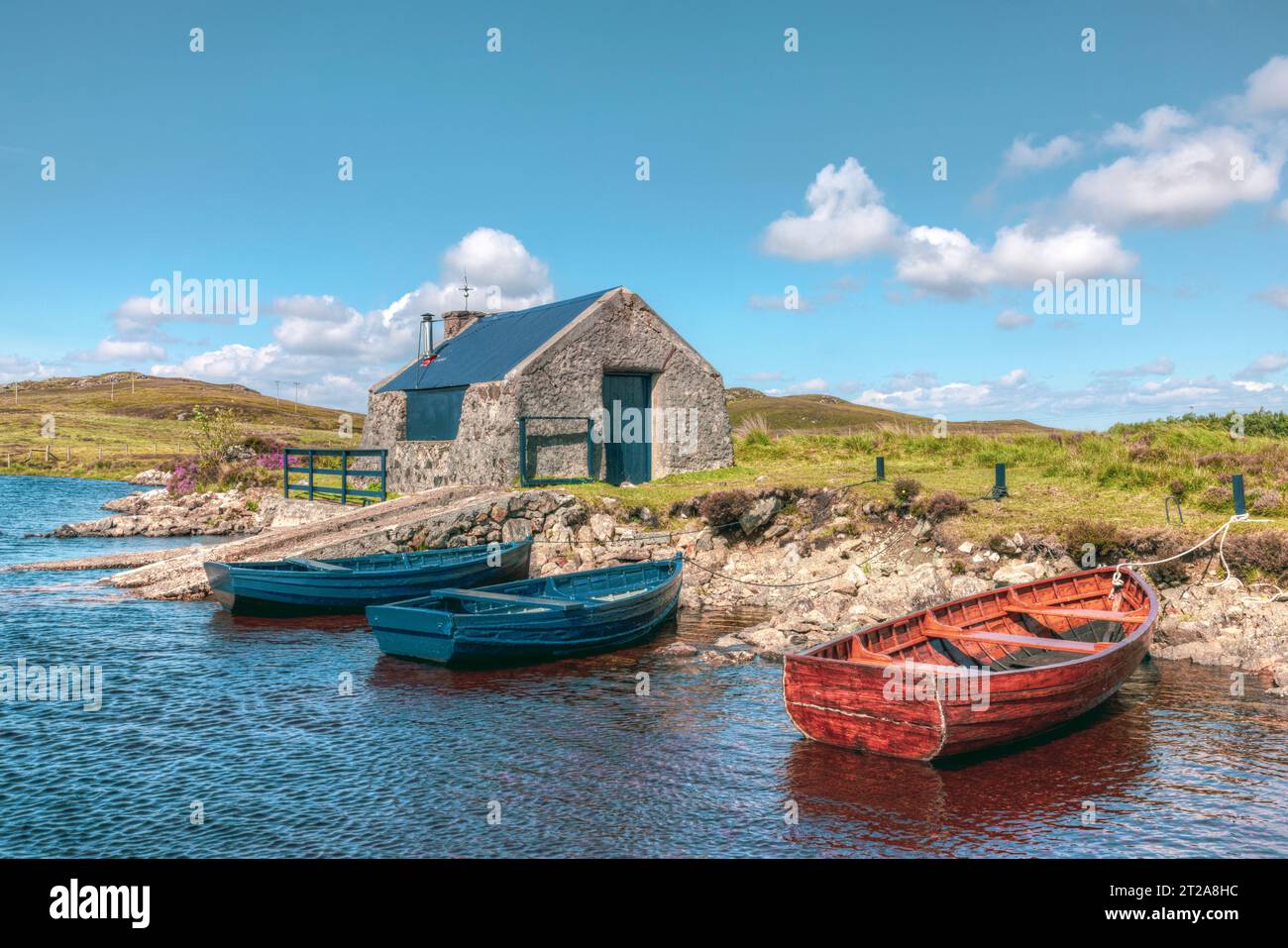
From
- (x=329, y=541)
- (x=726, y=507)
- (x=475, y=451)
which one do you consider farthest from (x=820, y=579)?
(x=329, y=541)

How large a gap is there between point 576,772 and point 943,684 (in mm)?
4577

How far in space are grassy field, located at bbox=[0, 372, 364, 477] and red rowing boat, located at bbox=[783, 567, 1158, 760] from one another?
39764 millimetres

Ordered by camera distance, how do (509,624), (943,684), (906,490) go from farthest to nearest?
1. (906,490)
2. (509,624)
3. (943,684)

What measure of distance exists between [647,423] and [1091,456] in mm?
13832

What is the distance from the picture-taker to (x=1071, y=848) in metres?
9.16

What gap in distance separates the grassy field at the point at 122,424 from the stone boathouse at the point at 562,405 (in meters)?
17.1

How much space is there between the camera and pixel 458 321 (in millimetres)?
38188

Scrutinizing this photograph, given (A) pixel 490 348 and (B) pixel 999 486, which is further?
(A) pixel 490 348

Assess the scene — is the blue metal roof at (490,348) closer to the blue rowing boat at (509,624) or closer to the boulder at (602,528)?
the boulder at (602,528)

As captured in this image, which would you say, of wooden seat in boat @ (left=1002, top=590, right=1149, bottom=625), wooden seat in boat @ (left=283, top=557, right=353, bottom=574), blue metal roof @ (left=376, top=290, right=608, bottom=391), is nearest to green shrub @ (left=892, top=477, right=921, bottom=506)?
wooden seat in boat @ (left=1002, top=590, right=1149, bottom=625)

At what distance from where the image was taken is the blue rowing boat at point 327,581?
21.4 metres

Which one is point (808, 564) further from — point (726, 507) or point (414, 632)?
point (414, 632)

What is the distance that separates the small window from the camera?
102 ft

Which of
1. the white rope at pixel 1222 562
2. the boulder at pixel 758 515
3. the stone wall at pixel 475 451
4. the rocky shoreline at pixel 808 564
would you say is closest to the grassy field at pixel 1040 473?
the white rope at pixel 1222 562
